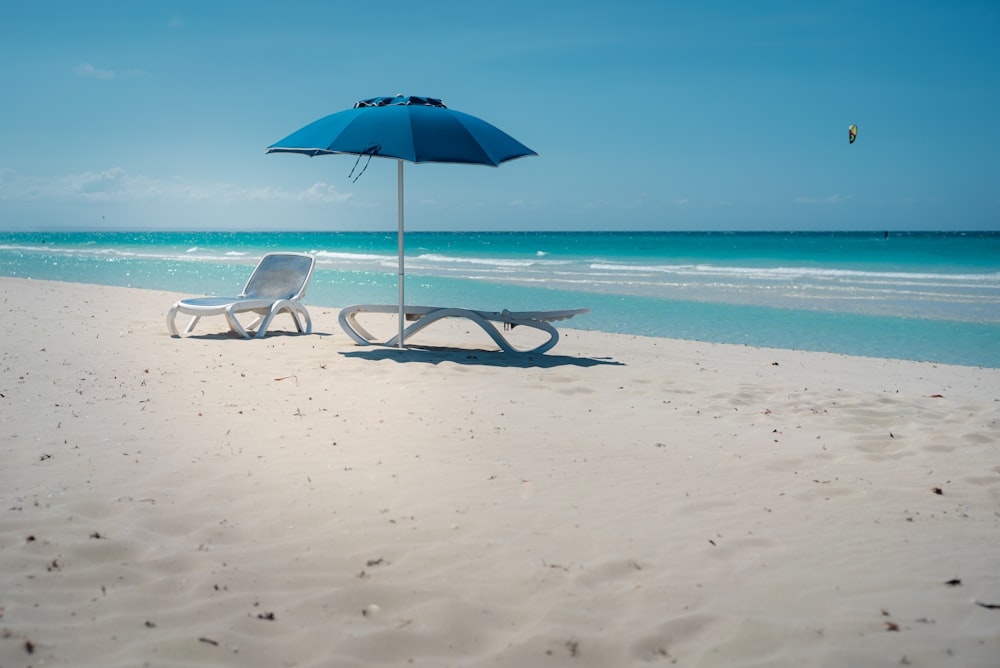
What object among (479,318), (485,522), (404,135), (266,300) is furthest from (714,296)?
(485,522)

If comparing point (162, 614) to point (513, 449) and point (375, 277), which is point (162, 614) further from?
point (375, 277)

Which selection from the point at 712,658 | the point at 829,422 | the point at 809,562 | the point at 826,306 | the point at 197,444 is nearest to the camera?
the point at 712,658

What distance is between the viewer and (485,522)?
322 centimetres

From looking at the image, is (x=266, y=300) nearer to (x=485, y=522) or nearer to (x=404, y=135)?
(x=404, y=135)

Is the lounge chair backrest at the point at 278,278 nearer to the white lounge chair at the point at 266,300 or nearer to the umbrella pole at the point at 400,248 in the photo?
the white lounge chair at the point at 266,300

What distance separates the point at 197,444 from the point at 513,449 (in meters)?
1.73

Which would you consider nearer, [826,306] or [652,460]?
[652,460]

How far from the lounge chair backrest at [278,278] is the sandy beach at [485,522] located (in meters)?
2.89

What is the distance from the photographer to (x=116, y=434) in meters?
4.30

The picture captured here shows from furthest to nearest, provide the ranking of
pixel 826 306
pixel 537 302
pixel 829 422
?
1. pixel 537 302
2. pixel 826 306
3. pixel 829 422

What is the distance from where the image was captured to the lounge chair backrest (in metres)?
9.09

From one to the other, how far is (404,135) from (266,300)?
9.62 feet

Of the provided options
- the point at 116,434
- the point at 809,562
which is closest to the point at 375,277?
the point at 116,434

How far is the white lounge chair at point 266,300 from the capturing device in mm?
8203
